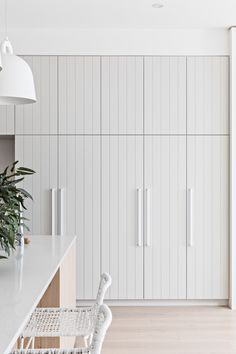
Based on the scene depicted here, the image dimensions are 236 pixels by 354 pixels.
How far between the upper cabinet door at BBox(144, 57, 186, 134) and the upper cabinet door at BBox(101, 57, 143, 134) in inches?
2.9

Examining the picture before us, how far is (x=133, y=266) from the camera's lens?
5125mm

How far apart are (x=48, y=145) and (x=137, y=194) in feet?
3.07

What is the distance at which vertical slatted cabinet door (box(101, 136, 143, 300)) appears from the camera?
5098mm

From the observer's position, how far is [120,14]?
4719 millimetres

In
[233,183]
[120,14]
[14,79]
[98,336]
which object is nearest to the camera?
[98,336]

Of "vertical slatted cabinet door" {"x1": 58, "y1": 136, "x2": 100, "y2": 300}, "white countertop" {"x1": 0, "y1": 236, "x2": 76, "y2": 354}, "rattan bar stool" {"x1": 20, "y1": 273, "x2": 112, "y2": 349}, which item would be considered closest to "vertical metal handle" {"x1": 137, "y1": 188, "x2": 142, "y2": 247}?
"vertical slatted cabinet door" {"x1": 58, "y1": 136, "x2": 100, "y2": 300}

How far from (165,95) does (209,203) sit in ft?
3.52

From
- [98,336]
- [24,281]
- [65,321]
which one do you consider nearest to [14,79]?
[24,281]

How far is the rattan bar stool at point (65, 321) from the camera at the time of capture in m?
2.45

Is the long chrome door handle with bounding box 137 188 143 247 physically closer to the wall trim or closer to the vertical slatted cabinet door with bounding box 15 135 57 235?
the wall trim

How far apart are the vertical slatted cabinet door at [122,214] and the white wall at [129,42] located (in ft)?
2.70

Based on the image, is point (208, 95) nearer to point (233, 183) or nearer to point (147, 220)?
point (233, 183)

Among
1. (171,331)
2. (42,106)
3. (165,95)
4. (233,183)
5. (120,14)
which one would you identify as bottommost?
(171,331)

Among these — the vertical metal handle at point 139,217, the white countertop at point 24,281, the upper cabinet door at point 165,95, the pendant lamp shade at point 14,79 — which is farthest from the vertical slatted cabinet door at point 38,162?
the pendant lamp shade at point 14,79
